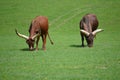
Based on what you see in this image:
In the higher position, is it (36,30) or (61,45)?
(36,30)

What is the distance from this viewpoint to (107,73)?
11547 millimetres

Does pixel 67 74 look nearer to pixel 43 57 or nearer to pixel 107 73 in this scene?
pixel 107 73

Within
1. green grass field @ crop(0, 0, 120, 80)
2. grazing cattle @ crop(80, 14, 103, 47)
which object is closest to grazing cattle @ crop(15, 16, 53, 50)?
green grass field @ crop(0, 0, 120, 80)

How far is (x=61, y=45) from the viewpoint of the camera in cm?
2408

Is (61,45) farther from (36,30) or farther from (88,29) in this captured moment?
(36,30)

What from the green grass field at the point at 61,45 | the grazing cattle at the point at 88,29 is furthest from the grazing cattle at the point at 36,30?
the grazing cattle at the point at 88,29

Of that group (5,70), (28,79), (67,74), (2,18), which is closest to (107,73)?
Answer: (67,74)

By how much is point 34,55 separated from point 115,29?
2657 centimetres

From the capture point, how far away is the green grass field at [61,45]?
11.8m

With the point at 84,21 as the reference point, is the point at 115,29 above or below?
below

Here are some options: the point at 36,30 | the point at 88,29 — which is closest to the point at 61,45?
the point at 88,29

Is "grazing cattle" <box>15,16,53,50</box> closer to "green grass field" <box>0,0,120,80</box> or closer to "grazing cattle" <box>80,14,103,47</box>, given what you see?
"green grass field" <box>0,0,120,80</box>

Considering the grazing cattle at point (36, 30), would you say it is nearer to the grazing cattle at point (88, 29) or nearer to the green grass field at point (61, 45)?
the green grass field at point (61, 45)

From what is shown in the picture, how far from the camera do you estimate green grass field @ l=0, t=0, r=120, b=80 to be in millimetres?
11844
